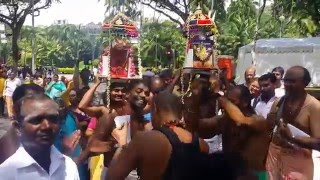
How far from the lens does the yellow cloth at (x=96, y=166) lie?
599cm

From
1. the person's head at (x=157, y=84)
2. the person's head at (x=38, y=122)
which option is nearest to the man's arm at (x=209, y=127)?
the person's head at (x=38, y=122)

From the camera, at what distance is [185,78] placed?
30.3 feet

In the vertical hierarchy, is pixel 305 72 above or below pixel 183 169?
above

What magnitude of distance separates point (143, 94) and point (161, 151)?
2.08 meters

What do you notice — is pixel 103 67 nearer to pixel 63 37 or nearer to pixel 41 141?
pixel 41 141

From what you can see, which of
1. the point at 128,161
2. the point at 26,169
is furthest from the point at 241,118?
the point at 26,169

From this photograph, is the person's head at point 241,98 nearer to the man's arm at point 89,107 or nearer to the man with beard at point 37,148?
the man's arm at point 89,107

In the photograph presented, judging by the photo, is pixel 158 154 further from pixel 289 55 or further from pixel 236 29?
pixel 236 29

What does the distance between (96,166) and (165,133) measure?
2.37 metres

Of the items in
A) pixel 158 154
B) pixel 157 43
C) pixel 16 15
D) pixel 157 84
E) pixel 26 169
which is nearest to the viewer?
pixel 26 169

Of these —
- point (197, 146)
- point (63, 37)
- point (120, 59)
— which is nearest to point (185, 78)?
point (120, 59)

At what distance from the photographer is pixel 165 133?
12.5ft

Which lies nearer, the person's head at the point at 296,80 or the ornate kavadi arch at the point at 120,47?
the person's head at the point at 296,80

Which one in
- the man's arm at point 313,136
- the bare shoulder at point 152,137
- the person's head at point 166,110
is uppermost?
the person's head at point 166,110
